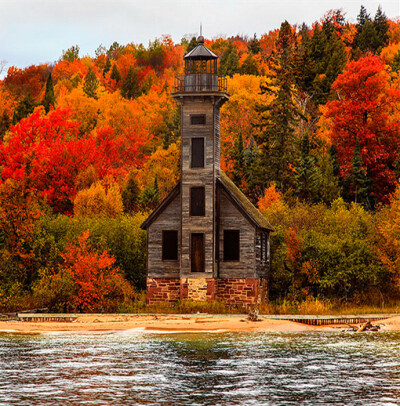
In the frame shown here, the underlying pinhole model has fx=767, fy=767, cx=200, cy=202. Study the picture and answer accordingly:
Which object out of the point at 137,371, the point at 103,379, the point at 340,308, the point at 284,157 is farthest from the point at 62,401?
Answer: the point at 284,157

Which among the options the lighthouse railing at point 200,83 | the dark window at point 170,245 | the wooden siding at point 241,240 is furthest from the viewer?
the lighthouse railing at point 200,83

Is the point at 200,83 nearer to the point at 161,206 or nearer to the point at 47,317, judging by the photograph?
the point at 161,206

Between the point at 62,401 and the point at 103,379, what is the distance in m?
3.56

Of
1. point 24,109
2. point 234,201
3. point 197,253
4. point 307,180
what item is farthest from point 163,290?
point 24,109

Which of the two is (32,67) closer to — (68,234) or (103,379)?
(68,234)

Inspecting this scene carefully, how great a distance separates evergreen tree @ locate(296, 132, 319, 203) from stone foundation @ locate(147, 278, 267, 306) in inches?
699

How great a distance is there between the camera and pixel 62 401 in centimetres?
2245

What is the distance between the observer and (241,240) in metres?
47.1

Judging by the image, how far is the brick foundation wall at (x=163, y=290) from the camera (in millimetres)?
47219

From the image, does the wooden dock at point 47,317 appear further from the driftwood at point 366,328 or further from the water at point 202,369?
the driftwood at point 366,328

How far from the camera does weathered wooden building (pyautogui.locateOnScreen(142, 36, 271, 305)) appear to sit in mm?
46438

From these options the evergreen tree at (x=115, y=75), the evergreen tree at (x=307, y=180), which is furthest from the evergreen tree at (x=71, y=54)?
the evergreen tree at (x=307, y=180)

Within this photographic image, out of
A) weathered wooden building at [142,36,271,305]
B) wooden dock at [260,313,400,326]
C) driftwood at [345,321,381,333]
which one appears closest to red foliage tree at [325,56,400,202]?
weathered wooden building at [142,36,271,305]

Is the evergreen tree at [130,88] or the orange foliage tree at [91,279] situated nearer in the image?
the orange foliage tree at [91,279]
